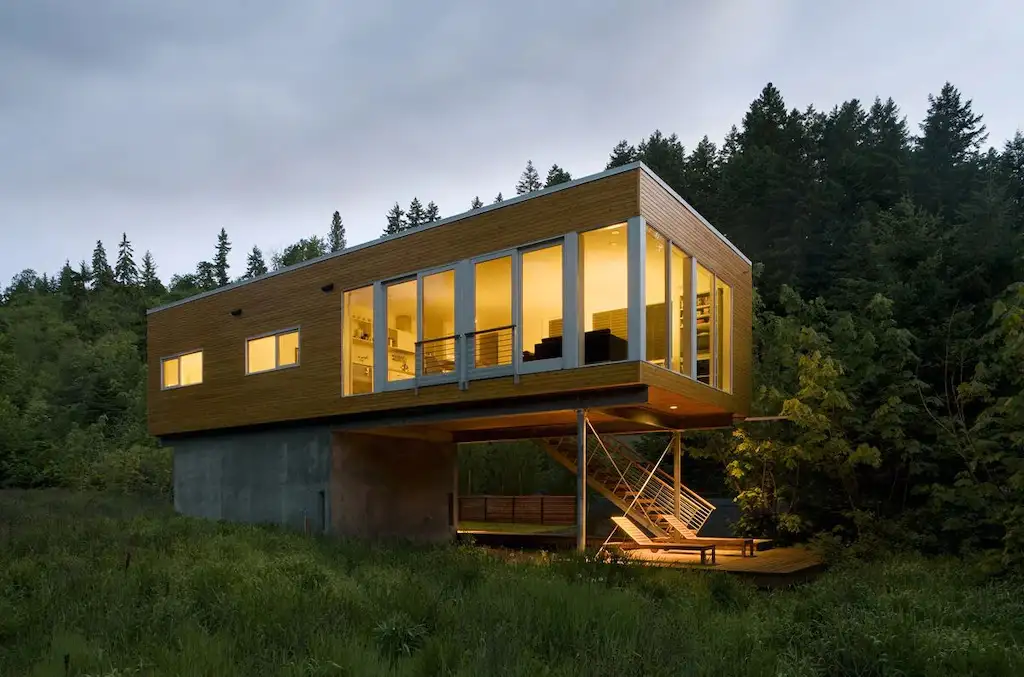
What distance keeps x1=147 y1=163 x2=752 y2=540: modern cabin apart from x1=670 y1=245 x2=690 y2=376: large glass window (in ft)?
0.11

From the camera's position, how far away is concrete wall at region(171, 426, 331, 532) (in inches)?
594

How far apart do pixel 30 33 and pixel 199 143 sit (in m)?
10.5

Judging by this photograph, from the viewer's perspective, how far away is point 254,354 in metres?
16.5

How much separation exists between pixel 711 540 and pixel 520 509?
11.4 metres

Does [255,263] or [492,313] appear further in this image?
[255,263]

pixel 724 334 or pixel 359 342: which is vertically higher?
pixel 724 334

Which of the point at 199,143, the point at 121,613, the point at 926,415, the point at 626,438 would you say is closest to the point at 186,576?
the point at 121,613

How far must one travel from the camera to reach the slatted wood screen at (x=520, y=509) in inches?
907

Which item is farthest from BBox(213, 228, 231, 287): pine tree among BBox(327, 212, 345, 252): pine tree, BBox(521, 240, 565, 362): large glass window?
BBox(521, 240, 565, 362): large glass window

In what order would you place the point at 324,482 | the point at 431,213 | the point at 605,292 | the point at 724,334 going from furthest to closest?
the point at 431,213
the point at 324,482
the point at 724,334
the point at 605,292

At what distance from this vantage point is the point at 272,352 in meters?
16.1

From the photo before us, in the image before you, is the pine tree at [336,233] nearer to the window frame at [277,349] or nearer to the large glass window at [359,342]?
the window frame at [277,349]

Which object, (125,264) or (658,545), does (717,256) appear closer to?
(658,545)

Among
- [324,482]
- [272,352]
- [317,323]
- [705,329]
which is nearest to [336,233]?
[272,352]
